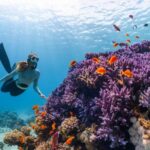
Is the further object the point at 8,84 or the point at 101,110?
the point at 8,84

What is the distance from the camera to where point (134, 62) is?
7254 mm

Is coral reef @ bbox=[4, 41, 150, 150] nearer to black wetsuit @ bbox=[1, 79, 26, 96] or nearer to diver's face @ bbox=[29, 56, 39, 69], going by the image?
black wetsuit @ bbox=[1, 79, 26, 96]

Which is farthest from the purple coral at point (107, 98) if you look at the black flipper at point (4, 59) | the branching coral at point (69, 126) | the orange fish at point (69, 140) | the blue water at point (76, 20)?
the blue water at point (76, 20)

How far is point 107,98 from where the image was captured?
19.0ft

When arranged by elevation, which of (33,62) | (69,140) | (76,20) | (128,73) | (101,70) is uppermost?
(76,20)

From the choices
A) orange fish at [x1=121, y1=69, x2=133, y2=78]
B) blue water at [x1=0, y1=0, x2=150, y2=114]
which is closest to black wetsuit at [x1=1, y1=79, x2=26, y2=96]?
orange fish at [x1=121, y1=69, x2=133, y2=78]

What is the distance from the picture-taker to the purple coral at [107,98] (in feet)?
17.8

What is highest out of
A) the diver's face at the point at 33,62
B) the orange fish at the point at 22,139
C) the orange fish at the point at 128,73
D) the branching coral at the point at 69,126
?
the diver's face at the point at 33,62

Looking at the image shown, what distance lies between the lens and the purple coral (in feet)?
17.8

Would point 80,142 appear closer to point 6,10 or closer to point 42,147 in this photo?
point 42,147

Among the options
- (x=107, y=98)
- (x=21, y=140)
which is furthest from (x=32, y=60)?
(x=107, y=98)

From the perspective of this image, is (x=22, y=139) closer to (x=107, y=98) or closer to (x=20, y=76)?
(x=20, y=76)

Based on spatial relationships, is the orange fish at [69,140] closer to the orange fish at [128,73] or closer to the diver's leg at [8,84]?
the orange fish at [128,73]

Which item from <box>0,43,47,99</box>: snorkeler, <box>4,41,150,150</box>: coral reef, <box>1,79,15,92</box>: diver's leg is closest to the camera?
<box>4,41,150,150</box>: coral reef
